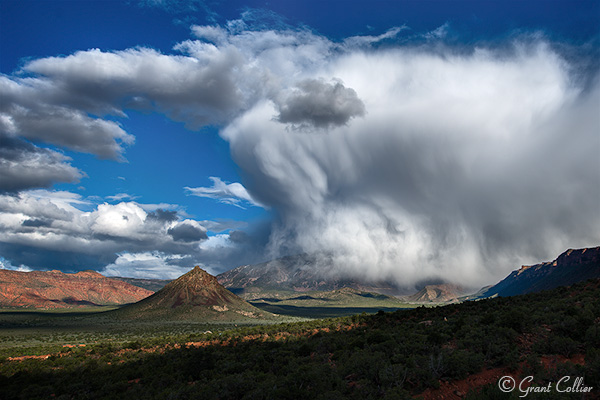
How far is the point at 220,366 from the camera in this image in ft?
94.5

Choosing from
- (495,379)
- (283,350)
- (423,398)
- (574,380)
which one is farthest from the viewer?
(283,350)

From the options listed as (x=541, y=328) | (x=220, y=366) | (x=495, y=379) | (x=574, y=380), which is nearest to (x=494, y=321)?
(x=541, y=328)

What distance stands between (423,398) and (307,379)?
7.04 meters

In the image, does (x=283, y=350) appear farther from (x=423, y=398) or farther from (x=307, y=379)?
(x=423, y=398)

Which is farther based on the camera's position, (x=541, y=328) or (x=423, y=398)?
(x=541, y=328)

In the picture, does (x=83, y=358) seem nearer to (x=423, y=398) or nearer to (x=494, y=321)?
(x=423, y=398)

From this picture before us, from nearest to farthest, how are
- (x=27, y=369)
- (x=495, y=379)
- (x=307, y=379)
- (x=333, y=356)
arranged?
(x=495, y=379) < (x=307, y=379) < (x=333, y=356) < (x=27, y=369)

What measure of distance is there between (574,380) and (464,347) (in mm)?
8303

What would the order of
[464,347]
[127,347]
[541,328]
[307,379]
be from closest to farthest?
[307,379], [464,347], [541,328], [127,347]

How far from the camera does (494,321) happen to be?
1117 inches

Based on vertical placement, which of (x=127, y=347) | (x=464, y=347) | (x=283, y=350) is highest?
(x=464, y=347)

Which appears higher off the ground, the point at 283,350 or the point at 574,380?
the point at 574,380

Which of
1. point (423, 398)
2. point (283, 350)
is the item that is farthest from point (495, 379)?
Result: point (283, 350)

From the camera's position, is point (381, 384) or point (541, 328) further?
point (541, 328)
